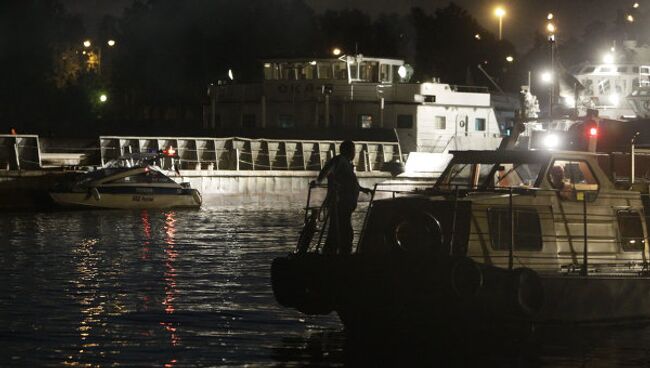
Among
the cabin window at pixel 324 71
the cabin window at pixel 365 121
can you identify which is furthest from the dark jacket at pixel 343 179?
the cabin window at pixel 324 71

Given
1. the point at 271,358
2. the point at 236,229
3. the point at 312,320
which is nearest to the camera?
the point at 271,358

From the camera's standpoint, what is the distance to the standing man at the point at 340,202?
740 inches

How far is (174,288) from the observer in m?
23.3

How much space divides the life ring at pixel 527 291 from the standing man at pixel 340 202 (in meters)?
2.90

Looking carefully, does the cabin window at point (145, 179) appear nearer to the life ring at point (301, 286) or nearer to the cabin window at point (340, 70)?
the life ring at point (301, 286)

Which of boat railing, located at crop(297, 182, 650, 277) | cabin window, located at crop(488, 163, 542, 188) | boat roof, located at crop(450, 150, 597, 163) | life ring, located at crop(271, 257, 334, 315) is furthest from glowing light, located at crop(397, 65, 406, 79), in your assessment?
life ring, located at crop(271, 257, 334, 315)

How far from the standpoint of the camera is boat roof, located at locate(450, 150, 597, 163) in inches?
746

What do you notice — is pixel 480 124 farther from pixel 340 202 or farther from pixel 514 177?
pixel 340 202

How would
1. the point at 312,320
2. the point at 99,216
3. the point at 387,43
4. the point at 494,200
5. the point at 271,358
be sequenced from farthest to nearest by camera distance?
the point at 387,43 < the point at 99,216 < the point at 312,320 < the point at 494,200 < the point at 271,358

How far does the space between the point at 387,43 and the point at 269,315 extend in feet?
481

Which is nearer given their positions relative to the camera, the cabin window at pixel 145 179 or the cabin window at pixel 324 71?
the cabin window at pixel 145 179

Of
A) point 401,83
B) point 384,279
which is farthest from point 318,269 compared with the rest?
point 401,83

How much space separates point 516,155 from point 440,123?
59.6 m

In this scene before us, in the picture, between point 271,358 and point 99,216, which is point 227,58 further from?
point 271,358
